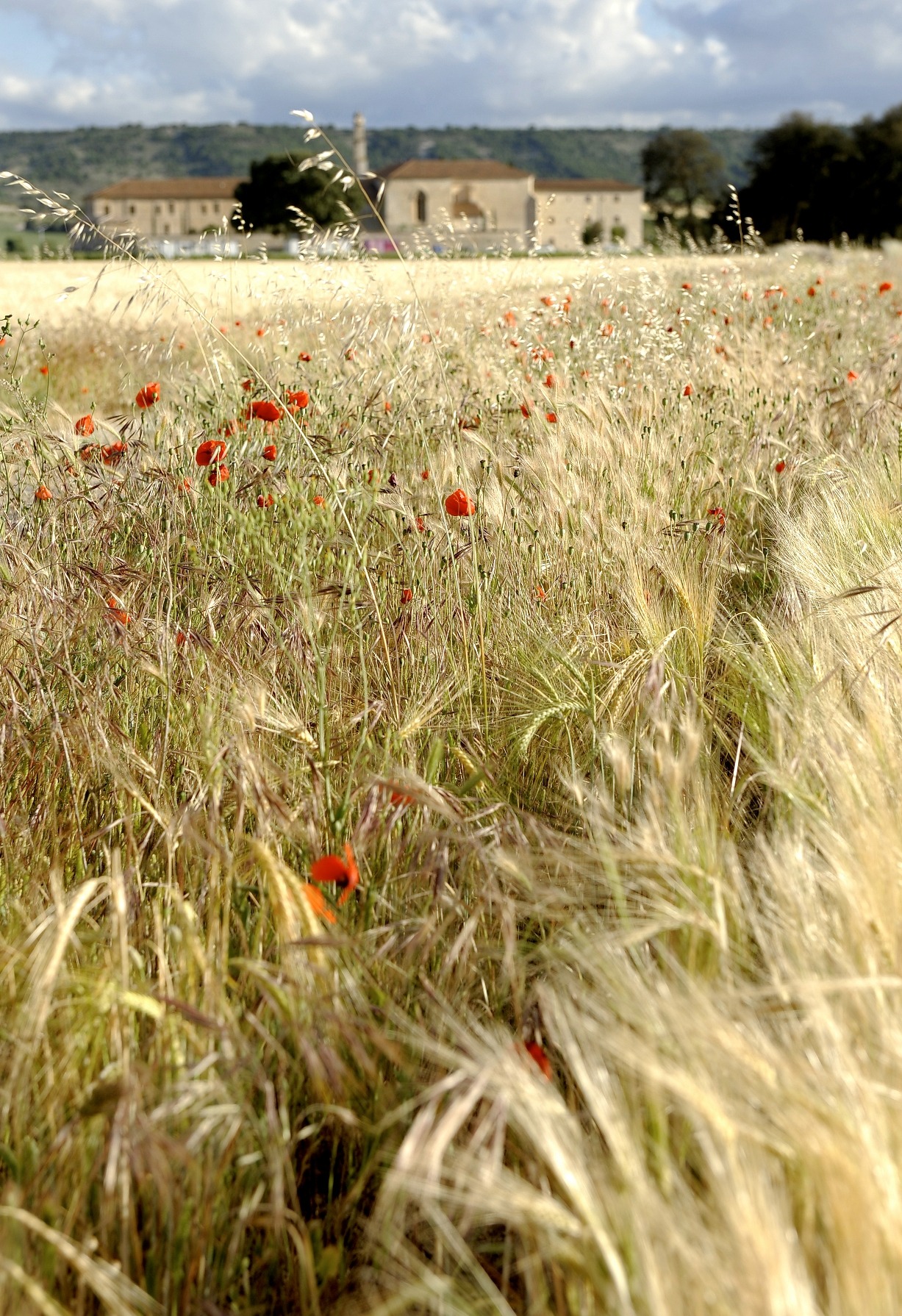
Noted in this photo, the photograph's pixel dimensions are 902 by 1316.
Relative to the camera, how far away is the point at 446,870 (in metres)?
1.46

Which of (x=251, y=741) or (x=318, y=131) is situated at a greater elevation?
(x=318, y=131)

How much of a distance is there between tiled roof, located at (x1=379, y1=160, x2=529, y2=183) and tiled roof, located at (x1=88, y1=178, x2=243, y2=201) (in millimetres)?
18322

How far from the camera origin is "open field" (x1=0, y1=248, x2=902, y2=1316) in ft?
3.13

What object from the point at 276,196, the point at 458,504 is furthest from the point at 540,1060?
the point at 276,196

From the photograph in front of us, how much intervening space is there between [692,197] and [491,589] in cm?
7678

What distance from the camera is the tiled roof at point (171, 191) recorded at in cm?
10081

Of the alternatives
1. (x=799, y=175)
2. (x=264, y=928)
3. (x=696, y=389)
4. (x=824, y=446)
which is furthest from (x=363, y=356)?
(x=799, y=175)

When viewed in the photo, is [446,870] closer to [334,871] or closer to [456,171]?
[334,871]

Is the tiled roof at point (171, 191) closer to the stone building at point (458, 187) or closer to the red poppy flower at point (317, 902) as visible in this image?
the stone building at point (458, 187)

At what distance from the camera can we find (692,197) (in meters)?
71.8

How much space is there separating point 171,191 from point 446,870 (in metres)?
113

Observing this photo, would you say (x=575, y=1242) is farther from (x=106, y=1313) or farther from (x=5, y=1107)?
(x=5, y=1107)

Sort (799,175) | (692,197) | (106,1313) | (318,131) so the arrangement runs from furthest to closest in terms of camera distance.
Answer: (692,197) → (799,175) → (318,131) → (106,1313)

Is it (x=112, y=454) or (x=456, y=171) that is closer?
(x=112, y=454)
